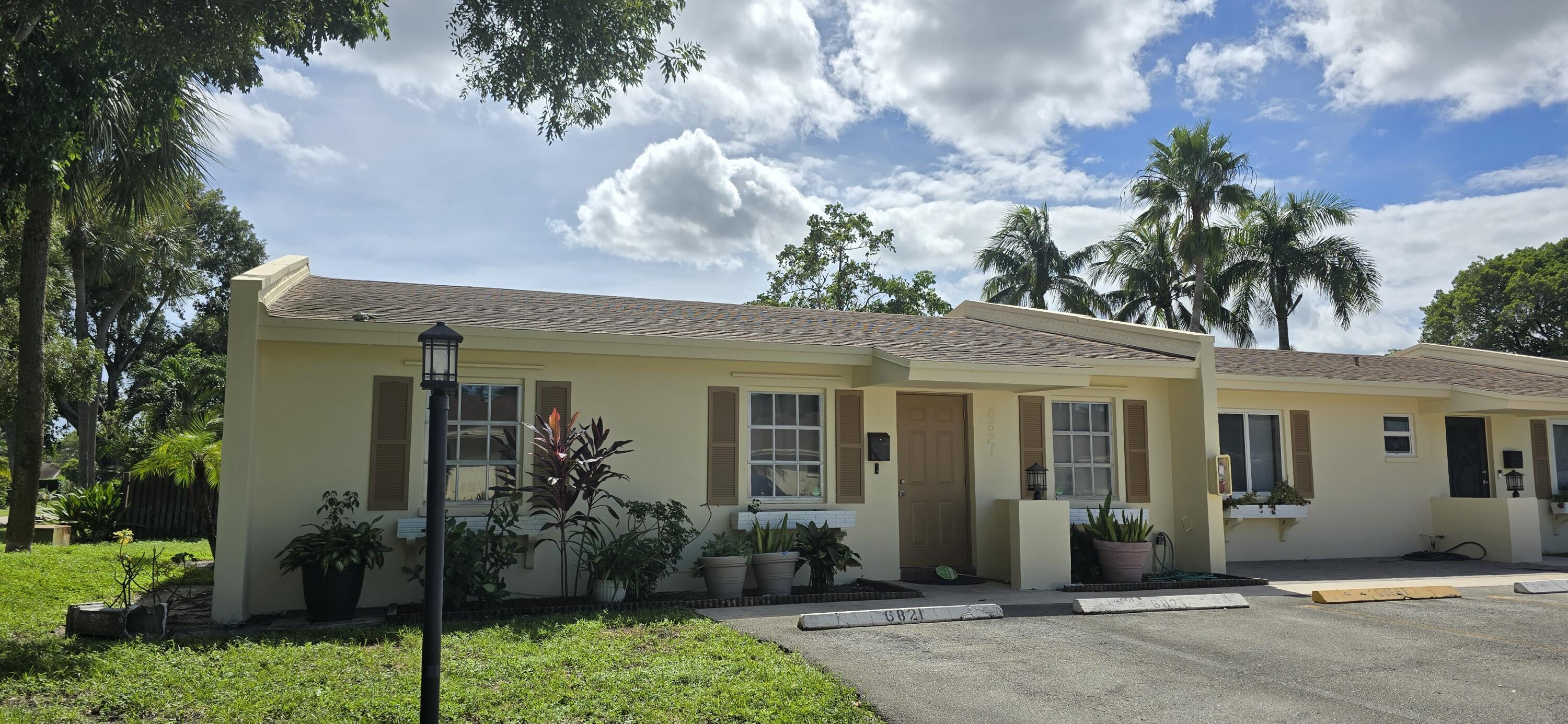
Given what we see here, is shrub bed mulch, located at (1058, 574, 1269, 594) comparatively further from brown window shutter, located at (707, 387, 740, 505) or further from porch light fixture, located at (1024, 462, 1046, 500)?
brown window shutter, located at (707, 387, 740, 505)

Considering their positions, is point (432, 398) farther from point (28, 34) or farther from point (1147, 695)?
point (28, 34)

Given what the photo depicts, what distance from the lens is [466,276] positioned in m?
13.6

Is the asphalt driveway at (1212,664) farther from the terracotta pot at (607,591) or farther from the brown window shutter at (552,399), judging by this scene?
the brown window shutter at (552,399)

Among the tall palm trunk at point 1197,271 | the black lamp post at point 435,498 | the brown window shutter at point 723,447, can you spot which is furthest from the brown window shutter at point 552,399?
the tall palm trunk at point 1197,271

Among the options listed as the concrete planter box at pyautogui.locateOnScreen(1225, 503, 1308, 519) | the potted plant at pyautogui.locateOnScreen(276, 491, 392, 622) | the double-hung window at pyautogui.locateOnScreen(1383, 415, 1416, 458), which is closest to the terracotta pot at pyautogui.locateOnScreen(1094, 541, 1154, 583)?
the concrete planter box at pyautogui.locateOnScreen(1225, 503, 1308, 519)

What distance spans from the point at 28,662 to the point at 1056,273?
84.5ft

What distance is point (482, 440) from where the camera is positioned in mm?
9328

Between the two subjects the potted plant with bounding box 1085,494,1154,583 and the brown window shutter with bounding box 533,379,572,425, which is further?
the potted plant with bounding box 1085,494,1154,583

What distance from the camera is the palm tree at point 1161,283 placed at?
85.3 ft

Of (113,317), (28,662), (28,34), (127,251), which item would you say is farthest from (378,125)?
(113,317)

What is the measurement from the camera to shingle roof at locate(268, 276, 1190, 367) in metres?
9.39

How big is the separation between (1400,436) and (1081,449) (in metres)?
5.98

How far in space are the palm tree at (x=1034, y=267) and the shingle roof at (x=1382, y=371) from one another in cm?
1063

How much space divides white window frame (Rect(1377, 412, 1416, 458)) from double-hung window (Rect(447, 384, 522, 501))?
12.4 meters
